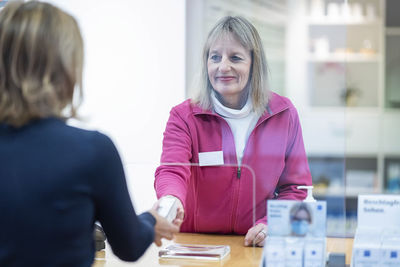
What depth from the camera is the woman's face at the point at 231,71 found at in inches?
86.4

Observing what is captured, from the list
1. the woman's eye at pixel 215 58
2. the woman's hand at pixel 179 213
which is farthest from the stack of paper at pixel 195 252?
the woman's eye at pixel 215 58

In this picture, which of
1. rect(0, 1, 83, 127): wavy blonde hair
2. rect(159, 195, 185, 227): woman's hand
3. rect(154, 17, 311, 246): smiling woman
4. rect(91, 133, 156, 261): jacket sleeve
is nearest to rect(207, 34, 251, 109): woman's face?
rect(154, 17, 311, 246): smiling woman

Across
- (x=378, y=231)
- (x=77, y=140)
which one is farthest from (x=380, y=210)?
(x=77, y=140)

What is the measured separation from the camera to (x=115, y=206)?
52.2 inches

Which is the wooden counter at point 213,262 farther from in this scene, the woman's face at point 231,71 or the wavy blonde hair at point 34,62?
the wavy blonde hair at point 34,62

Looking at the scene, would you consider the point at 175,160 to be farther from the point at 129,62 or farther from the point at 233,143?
the point at 129,62

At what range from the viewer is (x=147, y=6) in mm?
2438

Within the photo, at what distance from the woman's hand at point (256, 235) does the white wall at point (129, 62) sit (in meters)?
0.59

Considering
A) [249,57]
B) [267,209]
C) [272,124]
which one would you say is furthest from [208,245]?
[249,57]

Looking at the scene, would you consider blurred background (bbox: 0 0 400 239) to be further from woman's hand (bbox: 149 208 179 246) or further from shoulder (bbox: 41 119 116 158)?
shoulder (bbox: 41 119 116 158)

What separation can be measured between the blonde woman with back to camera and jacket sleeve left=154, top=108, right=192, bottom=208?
0.79m

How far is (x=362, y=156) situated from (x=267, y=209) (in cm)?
408

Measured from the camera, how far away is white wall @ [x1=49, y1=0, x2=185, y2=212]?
7.83 feet

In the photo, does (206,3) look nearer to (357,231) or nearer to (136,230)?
(357,231)
